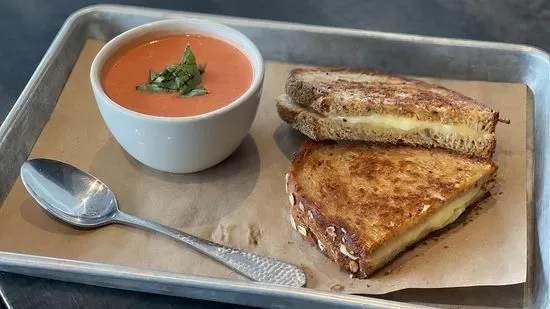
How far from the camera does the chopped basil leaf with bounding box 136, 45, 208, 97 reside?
4.51 ft

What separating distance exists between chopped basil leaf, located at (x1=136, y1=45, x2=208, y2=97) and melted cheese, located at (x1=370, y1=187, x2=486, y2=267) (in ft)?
1.46

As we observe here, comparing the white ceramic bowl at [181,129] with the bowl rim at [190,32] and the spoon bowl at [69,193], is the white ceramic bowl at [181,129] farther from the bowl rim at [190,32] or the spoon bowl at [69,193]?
the spoon bowl at [69,193]

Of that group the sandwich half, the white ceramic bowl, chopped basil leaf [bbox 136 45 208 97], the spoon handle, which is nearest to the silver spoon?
the spoon handle

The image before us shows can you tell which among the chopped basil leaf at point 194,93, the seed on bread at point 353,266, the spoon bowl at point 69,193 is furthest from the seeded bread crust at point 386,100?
the spoon bowl at point 69,193

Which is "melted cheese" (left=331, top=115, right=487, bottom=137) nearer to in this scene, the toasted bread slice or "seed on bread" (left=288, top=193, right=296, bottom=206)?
the toasted bread slice

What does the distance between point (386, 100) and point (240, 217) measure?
A: 0.37m

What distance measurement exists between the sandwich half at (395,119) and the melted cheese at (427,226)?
10cm

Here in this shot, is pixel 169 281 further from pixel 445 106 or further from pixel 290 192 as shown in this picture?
pixel 445 106

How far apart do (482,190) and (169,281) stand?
0.64 metres

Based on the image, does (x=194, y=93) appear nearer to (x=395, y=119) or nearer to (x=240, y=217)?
(x=240, y=217)

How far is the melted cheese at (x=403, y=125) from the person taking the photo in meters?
1.45

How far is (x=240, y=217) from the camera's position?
1.38m

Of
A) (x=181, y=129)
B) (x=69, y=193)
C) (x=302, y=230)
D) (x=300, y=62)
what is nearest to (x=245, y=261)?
(x=302, y=230)

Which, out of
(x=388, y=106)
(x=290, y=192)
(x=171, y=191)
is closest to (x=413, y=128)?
(x=388, y=106)
